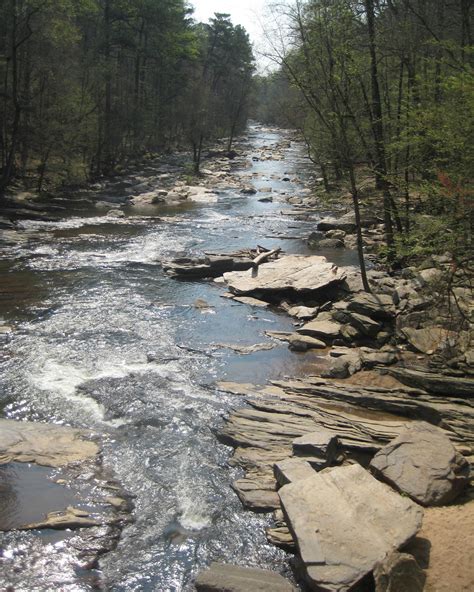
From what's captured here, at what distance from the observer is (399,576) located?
438 centimetres

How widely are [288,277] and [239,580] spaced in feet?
33.9

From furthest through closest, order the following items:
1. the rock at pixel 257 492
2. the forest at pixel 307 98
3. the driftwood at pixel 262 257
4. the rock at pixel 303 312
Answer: the driftwood at pixel 262 257, the rock at pixel 303 312, the forest at pixel 307 98, the rock at pixel 257 492

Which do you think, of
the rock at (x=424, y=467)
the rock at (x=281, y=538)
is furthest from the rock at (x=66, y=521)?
the rock at (x=424, y=467)

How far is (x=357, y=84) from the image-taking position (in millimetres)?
13328

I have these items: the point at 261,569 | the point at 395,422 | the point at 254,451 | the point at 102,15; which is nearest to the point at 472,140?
the point at 395,422

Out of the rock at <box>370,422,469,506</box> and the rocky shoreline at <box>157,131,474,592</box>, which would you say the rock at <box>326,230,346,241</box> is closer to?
the rocky shoreline at <box>157,131,474,592</box>

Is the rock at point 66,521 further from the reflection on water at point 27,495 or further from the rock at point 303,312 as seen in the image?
the rock at point 303,312

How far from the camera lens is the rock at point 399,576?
437 cm

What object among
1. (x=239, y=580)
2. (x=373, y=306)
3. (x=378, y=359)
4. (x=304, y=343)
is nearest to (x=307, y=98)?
(x=373, y=306)

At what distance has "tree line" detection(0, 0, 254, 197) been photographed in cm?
2453

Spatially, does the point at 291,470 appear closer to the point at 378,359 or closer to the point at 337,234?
the point at 378,359

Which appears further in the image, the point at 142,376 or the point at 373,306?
the point at 373,306

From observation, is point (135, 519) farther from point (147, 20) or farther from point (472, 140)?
point (147, 20)

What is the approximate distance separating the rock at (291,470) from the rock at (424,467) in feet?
2.59
